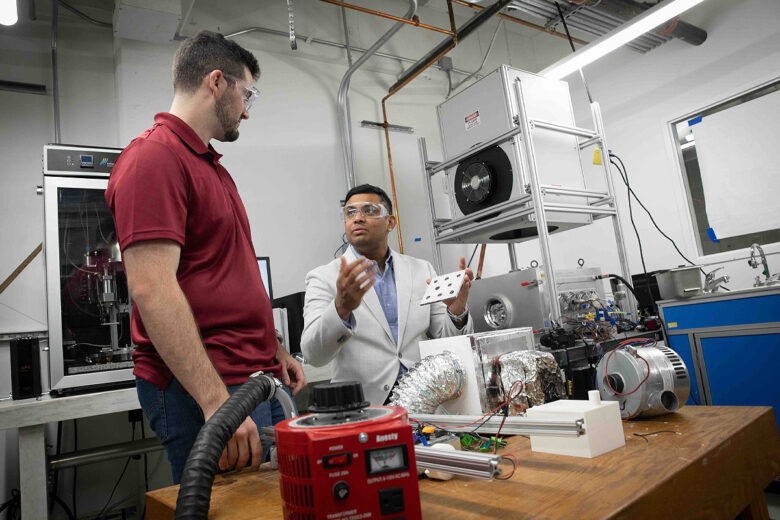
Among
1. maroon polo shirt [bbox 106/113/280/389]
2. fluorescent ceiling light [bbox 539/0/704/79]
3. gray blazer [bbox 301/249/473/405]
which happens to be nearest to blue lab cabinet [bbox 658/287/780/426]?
fluorescent ceiling light [bbox 539/0/704/79]

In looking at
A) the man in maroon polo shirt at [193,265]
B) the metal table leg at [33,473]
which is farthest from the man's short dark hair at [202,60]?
the metal table leg at [33,473]

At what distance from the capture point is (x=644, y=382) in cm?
96

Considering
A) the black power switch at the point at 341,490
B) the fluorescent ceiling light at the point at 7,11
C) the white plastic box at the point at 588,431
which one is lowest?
the white plastic box at the point at 588,431

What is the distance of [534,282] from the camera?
2230mm

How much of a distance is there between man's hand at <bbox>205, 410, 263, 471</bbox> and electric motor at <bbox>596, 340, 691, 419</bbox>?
28.2 inches

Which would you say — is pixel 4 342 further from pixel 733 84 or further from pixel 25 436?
pixel 733 84

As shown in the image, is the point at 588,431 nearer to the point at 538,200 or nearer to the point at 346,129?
the point at 538,200

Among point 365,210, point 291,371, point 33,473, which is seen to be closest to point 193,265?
point 291,371

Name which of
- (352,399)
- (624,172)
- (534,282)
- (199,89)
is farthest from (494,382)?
(624,172)

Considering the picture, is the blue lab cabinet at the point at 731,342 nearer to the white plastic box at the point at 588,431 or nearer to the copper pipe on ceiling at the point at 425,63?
the copper pipe on ceiling at the point at 425,63

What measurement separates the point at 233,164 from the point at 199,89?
81.9 inches

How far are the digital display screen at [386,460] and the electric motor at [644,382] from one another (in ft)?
2.29

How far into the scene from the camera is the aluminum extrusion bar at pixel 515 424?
65cm

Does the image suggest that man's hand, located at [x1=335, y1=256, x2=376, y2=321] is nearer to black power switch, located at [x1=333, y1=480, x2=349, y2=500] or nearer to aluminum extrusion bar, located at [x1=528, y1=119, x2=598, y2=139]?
black power switch, located at [x1=333, y1=480, x2=349, y2=500]
